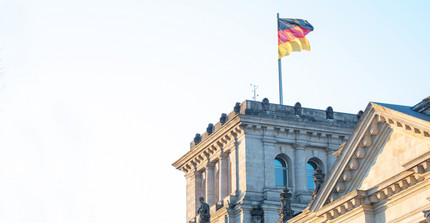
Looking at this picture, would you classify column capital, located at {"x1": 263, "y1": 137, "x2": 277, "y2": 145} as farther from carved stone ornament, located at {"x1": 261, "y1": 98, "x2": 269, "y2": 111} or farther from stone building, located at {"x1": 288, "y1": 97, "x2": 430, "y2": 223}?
stone building, located at {"x1": 288, "y1": 97, "x2": 430, "y2": 223}

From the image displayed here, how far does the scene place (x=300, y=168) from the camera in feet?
205

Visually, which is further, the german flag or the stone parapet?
the german flag

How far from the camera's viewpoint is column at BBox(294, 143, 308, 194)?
6217 centimetres

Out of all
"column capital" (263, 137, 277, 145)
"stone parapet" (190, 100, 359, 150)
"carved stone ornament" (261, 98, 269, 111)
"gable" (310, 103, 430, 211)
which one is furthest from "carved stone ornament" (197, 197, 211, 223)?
"gable" (310, 103, 430, 211)

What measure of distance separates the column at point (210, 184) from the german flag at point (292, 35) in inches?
381

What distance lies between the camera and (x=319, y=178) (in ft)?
151

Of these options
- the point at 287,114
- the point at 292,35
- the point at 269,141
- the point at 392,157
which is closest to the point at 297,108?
the point at 287,114

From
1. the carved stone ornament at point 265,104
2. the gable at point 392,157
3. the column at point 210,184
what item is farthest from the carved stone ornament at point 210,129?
the gable at point 392,157

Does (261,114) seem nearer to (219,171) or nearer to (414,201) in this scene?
(219,171)

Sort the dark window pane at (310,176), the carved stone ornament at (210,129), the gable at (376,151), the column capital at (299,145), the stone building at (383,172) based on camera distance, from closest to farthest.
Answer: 1. the stone building at (383,172)
2. the gable at (376,151)
3. the column capital at (299,145)
4. the dark window pane at (310,176)
5. the carved stone ornament at (210,129)

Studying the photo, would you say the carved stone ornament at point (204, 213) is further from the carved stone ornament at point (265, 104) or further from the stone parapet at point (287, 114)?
the carved stone ornament at point (265, 104)

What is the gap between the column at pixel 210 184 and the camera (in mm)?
65125

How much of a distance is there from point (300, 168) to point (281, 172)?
4.31 feet

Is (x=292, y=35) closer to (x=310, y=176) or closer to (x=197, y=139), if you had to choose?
(x=197, y=139)
